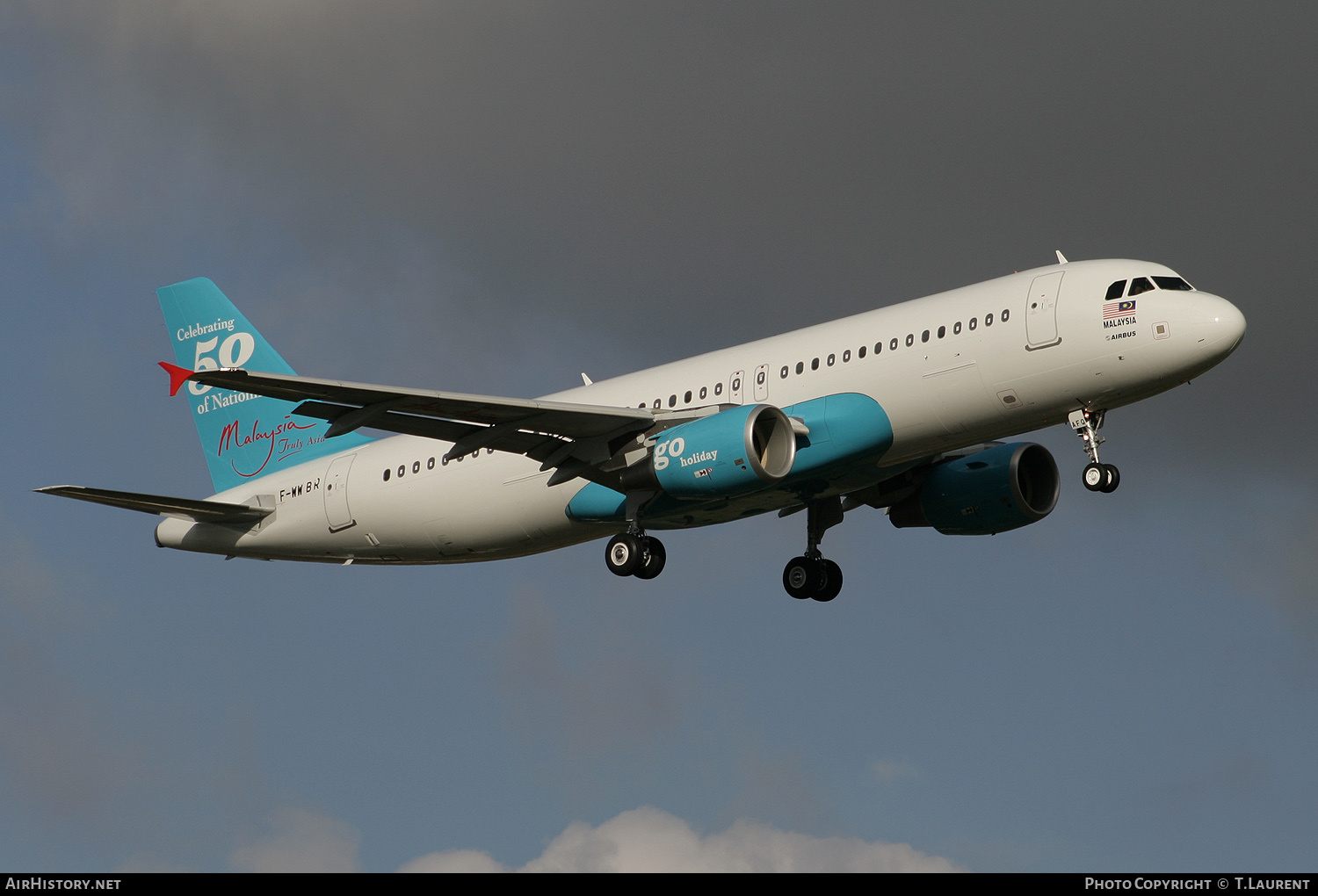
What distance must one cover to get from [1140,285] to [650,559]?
12.2 metres

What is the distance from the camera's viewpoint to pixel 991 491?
39.3m

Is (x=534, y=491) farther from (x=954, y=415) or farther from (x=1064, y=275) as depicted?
(x=1064, y=275)

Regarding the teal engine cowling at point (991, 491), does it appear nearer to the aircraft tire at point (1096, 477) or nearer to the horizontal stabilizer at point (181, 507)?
the aircraft tire at point (1096, 477)

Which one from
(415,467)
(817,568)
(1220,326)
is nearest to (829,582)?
(817,568)

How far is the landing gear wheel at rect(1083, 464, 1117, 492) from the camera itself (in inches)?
1264

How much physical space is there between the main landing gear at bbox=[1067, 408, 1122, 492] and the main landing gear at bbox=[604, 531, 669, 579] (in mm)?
9729

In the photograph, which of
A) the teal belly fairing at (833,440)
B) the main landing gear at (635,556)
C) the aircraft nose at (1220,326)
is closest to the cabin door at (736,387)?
the teal belly fairing at (833,440)

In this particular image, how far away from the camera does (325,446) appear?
43.0 metres

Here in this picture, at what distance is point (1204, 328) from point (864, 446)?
7.03 meters

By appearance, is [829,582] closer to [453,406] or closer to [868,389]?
[868,389]

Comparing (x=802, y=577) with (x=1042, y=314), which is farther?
(x=802, y=577)

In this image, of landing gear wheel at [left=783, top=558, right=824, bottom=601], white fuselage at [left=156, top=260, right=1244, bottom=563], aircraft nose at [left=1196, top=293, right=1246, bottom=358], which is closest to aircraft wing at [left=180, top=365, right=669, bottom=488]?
white fuselage at [left=156, top=260, right=1244, bottom=563]
